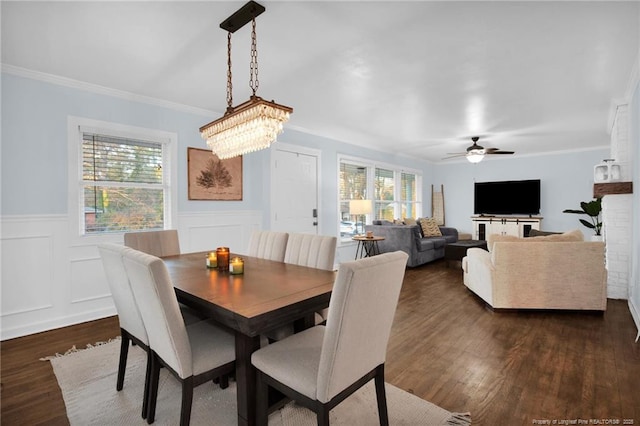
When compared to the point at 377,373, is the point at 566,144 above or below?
above

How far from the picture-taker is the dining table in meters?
1.41

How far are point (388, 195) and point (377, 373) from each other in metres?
5.90

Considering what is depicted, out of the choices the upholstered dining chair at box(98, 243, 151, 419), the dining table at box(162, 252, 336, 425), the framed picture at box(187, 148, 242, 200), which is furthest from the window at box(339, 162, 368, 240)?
the upholstered dining chair at box(98, 243, 151, 419)

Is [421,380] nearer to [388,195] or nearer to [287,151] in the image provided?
[287,151]

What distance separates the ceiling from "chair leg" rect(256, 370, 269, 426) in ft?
6.94

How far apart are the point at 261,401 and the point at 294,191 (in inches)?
147

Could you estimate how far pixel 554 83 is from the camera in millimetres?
3250

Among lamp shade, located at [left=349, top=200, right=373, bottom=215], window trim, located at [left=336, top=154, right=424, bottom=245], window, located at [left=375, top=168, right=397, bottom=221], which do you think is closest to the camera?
lamp shade, located at [left=349, top=200, right=373, bottom=215]

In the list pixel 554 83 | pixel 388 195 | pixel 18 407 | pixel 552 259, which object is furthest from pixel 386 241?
pixel 18 407

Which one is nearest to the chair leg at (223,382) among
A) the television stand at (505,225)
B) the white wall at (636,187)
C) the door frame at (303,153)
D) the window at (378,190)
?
the door frame at (303,153)

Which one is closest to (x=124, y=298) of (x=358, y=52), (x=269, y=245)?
(x=269, y=245)

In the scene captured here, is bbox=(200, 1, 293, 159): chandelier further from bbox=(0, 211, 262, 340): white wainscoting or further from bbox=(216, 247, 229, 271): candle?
bbox=(0, 211, 262, 340): white wainscoting

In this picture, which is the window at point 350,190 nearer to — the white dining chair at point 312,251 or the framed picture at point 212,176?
the framed picture at point 212,176

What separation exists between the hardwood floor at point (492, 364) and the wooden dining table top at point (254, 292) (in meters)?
0.95
